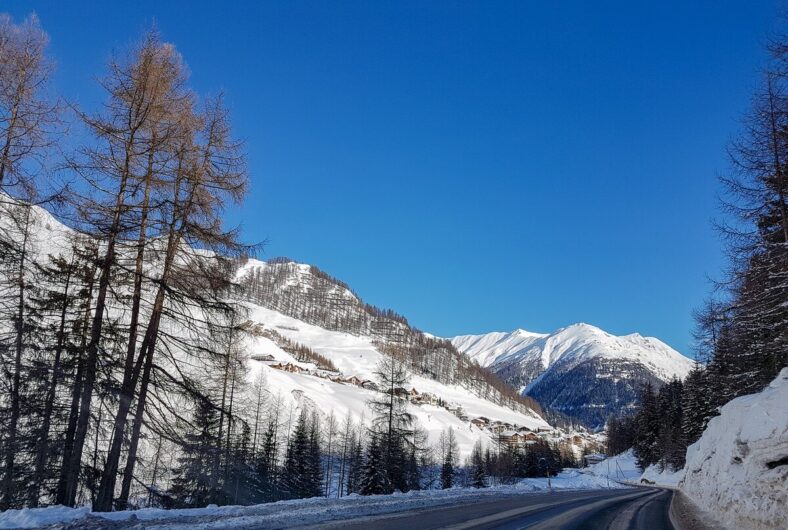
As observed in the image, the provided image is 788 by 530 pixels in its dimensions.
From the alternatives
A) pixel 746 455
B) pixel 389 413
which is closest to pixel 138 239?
pixel 746 455

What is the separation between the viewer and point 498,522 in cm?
1020

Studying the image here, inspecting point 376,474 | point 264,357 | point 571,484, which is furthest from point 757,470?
point 264,357

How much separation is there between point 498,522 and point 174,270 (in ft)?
31.1

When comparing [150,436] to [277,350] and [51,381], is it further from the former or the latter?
[277,350]

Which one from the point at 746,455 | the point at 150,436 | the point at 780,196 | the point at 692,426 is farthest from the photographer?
the point at 692,426

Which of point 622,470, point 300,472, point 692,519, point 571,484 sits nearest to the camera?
point 692,519

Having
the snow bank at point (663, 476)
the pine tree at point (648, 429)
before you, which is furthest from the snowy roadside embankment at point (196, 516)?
the pine tree at point (648, 429)

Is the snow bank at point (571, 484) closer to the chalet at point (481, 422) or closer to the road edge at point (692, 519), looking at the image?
the road edge at point (692, 519)

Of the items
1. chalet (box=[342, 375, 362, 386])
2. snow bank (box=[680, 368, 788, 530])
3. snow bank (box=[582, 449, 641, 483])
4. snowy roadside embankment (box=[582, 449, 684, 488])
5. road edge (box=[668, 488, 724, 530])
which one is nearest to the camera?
snow bank (box=[680, 368, 788, 530])

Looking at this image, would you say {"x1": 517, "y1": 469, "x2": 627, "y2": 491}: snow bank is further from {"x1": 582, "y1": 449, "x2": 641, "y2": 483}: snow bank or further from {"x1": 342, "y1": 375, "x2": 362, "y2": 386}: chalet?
{"x1": 342, "y1": 375, "x2": 362, "y2": 386}: chalet

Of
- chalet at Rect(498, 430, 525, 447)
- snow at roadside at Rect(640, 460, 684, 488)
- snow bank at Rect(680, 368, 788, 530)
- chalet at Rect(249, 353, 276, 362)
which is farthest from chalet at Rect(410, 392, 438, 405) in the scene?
snow bank at Rect(680, 368, 788, 530)

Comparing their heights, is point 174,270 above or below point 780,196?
below

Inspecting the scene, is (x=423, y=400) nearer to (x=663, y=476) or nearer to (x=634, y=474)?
(x=634, y=474)

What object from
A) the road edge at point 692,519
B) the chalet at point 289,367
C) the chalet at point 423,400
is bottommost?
the road edge at point 692,519
